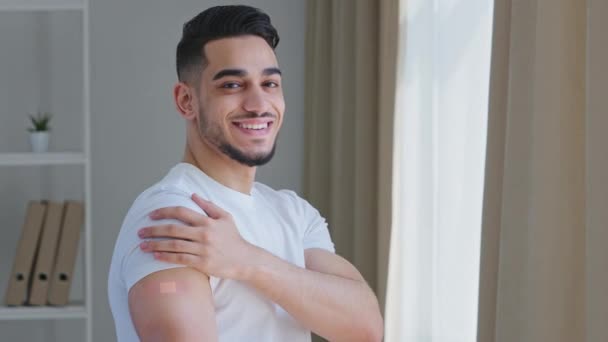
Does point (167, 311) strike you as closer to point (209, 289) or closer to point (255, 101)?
point (209, 289)

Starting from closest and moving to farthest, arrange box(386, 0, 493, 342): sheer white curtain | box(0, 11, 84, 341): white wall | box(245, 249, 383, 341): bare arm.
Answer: box(245, 249, 383, 341): bare arm → box(386, 0, 493, 342): sheer white curtain → box(0, 11, 84, 341): white wall

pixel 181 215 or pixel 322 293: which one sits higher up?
pixel 181 215

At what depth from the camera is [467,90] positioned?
2609mm

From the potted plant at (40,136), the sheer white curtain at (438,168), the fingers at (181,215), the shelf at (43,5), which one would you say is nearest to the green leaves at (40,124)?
the potted plant at (40,136)

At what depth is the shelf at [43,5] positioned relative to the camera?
12.7 ft

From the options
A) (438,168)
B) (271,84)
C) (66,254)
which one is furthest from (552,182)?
(66,254)

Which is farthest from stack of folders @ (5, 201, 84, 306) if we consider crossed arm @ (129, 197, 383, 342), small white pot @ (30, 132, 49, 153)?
crossed arm @ (129, 197, 383, 342)

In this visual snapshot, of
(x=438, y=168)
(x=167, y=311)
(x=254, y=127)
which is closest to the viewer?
(x=167, y=311)

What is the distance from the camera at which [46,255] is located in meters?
3.82

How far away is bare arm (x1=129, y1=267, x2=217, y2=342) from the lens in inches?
49.4

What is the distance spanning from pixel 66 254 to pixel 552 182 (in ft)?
7.94

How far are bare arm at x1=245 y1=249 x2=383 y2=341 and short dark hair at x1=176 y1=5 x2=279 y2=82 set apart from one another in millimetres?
279

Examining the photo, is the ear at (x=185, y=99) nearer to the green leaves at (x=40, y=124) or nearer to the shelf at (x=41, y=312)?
the shelf at (x=41, y=312)

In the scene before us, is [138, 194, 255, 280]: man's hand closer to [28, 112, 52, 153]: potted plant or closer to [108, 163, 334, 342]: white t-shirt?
[108, 163, 334, 342]: white t-shirt
